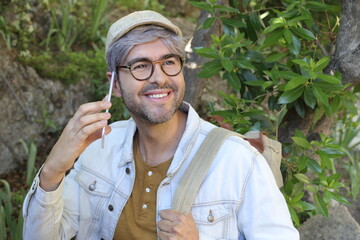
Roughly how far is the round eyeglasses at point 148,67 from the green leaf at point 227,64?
0.44m

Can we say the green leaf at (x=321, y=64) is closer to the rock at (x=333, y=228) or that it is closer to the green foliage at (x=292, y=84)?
the green foliage at (x=292, y=84)

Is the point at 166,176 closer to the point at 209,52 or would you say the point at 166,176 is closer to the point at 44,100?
the point at 209,52

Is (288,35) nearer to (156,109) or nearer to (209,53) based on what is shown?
(209,53)

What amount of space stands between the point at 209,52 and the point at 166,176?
736mm

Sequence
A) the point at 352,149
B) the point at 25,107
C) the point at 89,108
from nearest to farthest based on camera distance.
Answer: the point at 89,108 < the point at 25,107 < the point at 352,149

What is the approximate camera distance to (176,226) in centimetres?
205

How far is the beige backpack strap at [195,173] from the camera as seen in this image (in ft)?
7.05

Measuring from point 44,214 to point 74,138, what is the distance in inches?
15.9

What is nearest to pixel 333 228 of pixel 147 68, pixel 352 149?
pixel 147 68

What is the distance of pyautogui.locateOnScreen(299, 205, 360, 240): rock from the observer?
3.03 meters

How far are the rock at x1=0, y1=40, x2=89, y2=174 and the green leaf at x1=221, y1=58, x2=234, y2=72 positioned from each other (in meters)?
2.25

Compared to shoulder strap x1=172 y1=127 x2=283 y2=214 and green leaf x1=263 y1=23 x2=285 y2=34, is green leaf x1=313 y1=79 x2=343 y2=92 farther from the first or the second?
shoulder strap x1=172 y1=127 x2=283 y2=214

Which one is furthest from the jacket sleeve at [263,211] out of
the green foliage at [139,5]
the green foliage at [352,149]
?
the green foliage at [139,5]

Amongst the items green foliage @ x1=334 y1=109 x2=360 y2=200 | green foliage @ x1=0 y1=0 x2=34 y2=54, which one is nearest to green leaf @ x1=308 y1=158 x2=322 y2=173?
green foliage @ x1=334 y1=109 x2=360 y2=200
